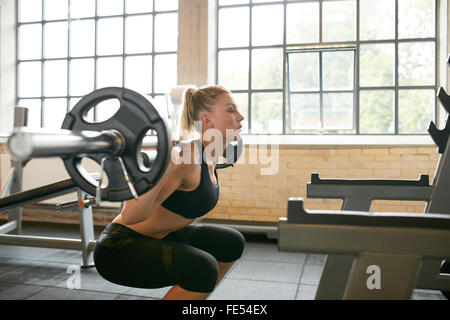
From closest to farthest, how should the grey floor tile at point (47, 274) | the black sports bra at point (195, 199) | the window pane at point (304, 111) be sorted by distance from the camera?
the black sports bra at point (195, 199) < the grey floor tile at point (47, 274) < the window pane at point (304, 111)

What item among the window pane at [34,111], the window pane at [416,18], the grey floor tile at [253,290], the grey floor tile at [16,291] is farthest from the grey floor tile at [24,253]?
the window pane at [416,18]

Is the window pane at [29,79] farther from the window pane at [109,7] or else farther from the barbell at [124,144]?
the barbell at [124,144]

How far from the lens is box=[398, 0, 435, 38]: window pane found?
12.1ft

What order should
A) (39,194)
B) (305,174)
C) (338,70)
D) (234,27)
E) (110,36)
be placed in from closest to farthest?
(39,194) → (305,174) → (338,70) → (234,27) → (110,36)

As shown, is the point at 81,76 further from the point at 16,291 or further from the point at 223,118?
the point at 223,118

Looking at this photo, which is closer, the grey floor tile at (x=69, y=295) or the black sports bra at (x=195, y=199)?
the black sports bra at (x=195, y=199)

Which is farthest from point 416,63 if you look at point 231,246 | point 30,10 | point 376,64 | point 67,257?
point 30,10

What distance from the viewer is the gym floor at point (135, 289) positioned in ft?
7.37

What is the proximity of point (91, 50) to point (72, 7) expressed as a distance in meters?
0.60

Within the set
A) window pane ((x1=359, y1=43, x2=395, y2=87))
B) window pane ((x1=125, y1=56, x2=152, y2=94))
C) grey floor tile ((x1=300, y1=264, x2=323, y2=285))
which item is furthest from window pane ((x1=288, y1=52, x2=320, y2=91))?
grey floor tile ((x1=300, y1=264, x2=323, y2=285))

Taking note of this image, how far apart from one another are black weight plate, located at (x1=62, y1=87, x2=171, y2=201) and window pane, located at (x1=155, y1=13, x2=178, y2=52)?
3582 millimetres

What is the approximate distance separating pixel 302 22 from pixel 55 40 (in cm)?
296

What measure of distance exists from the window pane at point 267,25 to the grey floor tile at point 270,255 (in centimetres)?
207

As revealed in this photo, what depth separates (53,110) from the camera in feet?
15.5
